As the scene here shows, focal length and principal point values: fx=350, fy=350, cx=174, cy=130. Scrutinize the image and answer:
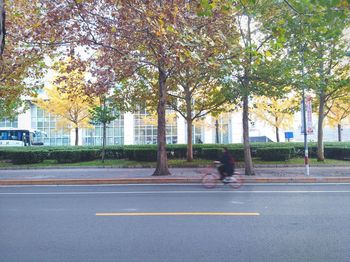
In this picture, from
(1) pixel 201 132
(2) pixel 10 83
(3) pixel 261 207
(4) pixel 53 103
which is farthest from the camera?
(1) pixel 201 132

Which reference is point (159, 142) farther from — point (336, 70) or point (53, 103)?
point (53, 103)

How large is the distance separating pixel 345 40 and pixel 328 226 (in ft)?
50.5

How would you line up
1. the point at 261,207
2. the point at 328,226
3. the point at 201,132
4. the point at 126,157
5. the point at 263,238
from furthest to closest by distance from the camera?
the point at 201,132, the point at 126,157, the point at 261,207, the point at 328,226, the point at 263,238

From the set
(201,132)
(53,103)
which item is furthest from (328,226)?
(201,132)

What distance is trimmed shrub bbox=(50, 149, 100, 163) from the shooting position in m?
23.0

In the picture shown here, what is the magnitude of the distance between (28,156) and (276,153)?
15782 millimetres

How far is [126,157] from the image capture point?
2331cm

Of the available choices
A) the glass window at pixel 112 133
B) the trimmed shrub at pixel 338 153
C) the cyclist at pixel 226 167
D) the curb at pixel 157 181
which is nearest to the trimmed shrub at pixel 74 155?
the curb at pixel 157 181

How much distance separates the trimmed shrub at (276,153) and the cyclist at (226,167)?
9280 mm

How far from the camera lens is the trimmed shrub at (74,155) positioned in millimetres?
23031

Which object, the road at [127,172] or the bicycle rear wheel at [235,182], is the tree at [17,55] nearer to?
the road at [127,172]

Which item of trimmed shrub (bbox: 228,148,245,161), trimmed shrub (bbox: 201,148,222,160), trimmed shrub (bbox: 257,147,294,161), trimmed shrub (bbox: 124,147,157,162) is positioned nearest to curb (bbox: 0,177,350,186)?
trimmed shrub (bbox: 257,147,294,161)

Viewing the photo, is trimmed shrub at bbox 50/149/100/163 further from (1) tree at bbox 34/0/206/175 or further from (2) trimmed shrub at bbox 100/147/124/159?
Result: (1) tree at bbox 34/0/206/175

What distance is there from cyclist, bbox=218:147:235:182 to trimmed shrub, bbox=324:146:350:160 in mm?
12356
